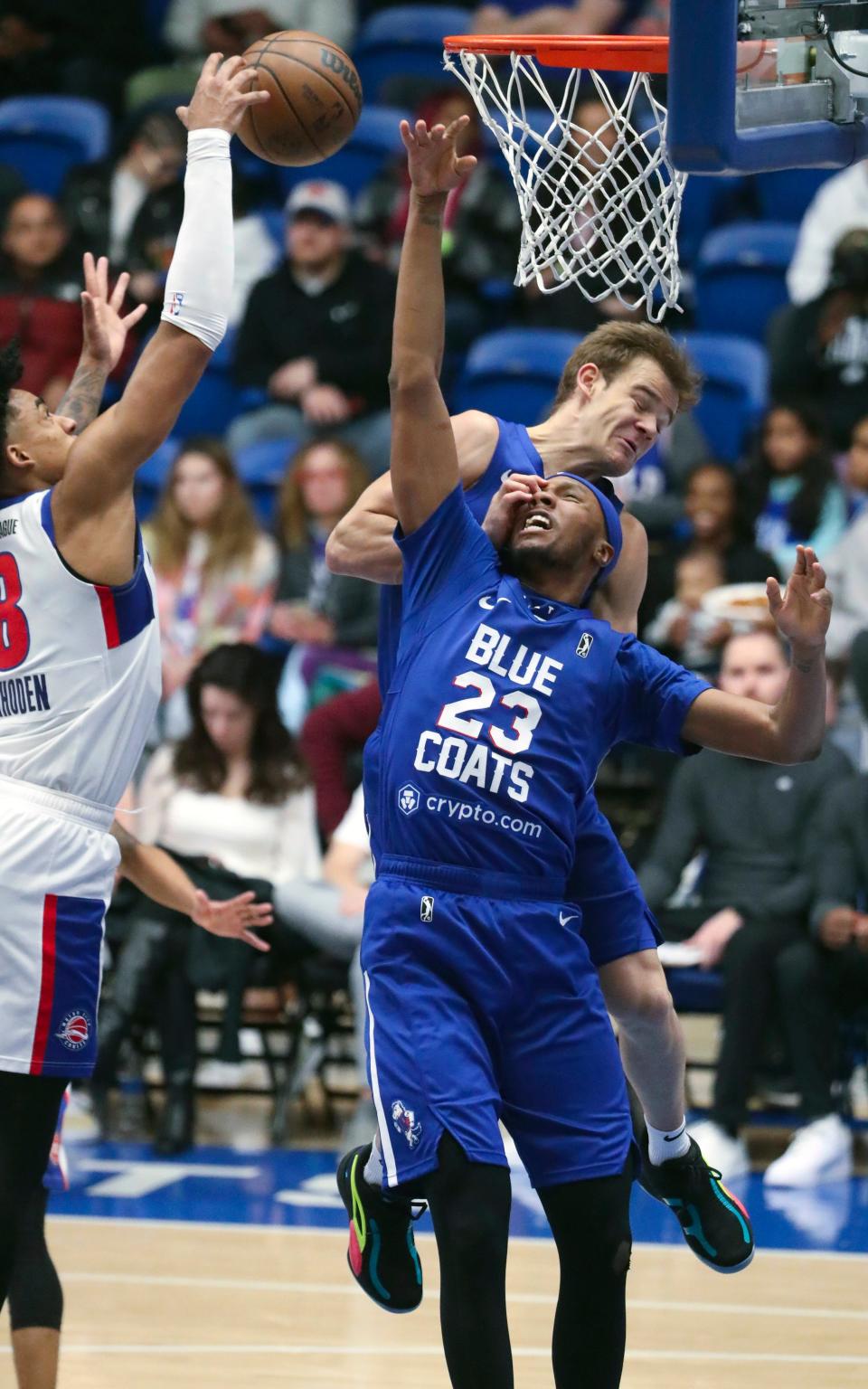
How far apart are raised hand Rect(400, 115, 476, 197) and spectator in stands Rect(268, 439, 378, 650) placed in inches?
216

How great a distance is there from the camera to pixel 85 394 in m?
4.93

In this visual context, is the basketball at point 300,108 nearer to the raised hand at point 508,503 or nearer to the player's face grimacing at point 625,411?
the player's face grimacing at point 625,411

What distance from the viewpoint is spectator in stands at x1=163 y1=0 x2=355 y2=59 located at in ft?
46.1

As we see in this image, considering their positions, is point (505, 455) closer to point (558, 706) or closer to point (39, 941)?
point (558, 706)

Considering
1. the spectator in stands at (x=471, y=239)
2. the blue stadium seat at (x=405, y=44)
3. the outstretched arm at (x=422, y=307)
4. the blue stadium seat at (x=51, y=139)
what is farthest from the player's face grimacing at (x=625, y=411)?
the blue stadium seat at (x=51, y=139)

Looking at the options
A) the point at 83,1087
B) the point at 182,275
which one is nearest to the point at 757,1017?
the point at 83,1087

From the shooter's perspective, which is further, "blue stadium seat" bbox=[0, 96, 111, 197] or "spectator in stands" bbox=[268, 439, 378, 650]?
"blue stadium seat" bbox=[0, 96, 111, 197]

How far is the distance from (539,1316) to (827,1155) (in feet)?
6.38

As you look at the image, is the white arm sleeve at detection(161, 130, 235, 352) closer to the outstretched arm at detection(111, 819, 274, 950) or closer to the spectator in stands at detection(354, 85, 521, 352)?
the outstretched arm at detection(111, 819, 274, 950)

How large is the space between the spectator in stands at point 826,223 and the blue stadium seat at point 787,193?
1.37 metres

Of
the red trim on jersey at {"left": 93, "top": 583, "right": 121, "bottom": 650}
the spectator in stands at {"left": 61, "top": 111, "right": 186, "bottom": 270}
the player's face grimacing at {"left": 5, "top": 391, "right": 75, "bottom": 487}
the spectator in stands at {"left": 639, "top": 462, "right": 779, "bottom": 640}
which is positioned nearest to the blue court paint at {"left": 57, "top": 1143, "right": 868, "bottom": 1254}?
the spectator in stands at {"left": 639, "top": 462, "right": 779, "bottom": 640}

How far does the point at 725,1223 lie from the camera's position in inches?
195

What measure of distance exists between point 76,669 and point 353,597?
5479mm

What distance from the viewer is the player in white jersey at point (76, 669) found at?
4184 mm
